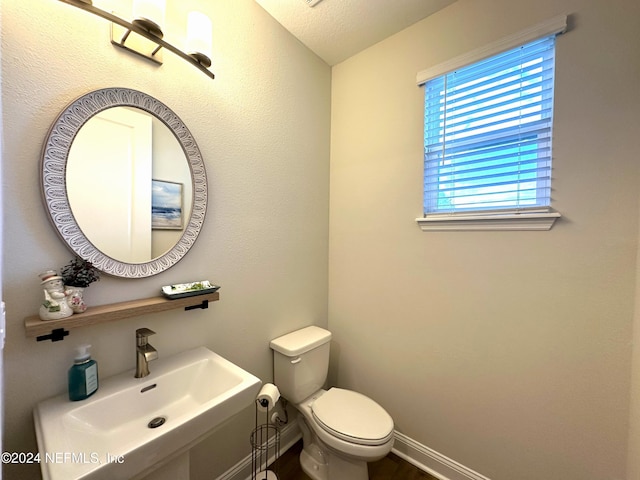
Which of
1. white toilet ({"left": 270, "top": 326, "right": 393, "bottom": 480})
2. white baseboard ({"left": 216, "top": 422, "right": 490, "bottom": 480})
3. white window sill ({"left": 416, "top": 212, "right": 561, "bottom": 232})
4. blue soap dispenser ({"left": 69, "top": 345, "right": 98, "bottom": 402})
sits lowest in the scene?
white baseboard ({"left": 216, "top": 422, "right": 490, "bottom": 480})

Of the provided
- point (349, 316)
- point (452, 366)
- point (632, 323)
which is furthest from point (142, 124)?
point (632, 323)

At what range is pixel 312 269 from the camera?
185 cm

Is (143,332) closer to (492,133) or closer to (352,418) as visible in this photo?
(352,418)

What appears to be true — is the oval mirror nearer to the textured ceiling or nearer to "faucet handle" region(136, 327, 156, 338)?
"faucet handle" region(136, 327, 156, 338)

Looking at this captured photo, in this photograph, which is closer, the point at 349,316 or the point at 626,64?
the point at 626,64

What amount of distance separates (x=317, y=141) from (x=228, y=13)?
819mm

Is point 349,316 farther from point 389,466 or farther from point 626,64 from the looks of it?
point 626,64

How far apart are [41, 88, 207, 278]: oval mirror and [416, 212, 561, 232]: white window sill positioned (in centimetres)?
121

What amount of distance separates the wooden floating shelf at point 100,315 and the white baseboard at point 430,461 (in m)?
1.51

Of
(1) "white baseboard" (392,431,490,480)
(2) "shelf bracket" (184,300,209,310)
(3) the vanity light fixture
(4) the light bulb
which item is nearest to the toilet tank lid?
(2) "shelf bracket" (184,300,209,310)

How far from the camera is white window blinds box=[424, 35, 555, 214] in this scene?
1.19 meters

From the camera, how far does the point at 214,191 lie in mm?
1291

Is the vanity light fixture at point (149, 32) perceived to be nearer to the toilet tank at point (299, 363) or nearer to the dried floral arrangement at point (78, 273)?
the dried floral arrangement at point (78, 273)

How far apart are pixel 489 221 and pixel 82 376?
1.79 metres
